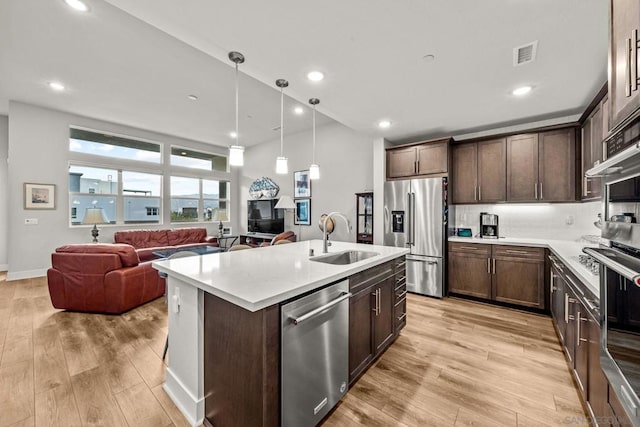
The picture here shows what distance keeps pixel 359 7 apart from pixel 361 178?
11.7 ft

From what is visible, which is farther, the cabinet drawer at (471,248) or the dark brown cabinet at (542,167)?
the cabinet drawer at (471,248)

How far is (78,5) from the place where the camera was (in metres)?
2.35

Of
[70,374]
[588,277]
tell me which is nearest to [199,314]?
[70,374]

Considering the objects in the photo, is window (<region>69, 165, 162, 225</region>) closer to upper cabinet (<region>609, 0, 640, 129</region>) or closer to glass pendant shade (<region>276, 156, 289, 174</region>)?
glass pendant shade (<region>276, 156, 289, 174</region>)

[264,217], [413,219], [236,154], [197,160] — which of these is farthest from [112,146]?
[413,219]

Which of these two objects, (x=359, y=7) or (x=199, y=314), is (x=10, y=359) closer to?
(x=199, y=314)

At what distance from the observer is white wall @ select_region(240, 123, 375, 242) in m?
5.18

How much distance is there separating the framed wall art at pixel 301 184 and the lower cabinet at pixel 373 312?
3.76m

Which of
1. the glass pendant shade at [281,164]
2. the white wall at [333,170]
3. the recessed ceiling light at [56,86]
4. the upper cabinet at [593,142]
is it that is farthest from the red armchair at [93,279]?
the upper cabinet at [593,142]

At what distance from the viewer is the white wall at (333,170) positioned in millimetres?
5180

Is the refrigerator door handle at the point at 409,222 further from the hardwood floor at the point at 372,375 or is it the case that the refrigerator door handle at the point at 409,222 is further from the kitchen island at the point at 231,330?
the kitchen island at the point at 231,330

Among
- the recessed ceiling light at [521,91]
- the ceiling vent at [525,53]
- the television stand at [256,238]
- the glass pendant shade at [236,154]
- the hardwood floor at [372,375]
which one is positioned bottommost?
the hardwood floor at [372,375]

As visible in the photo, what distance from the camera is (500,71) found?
2467 millimetres

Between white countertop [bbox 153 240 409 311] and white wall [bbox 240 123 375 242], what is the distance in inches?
117
